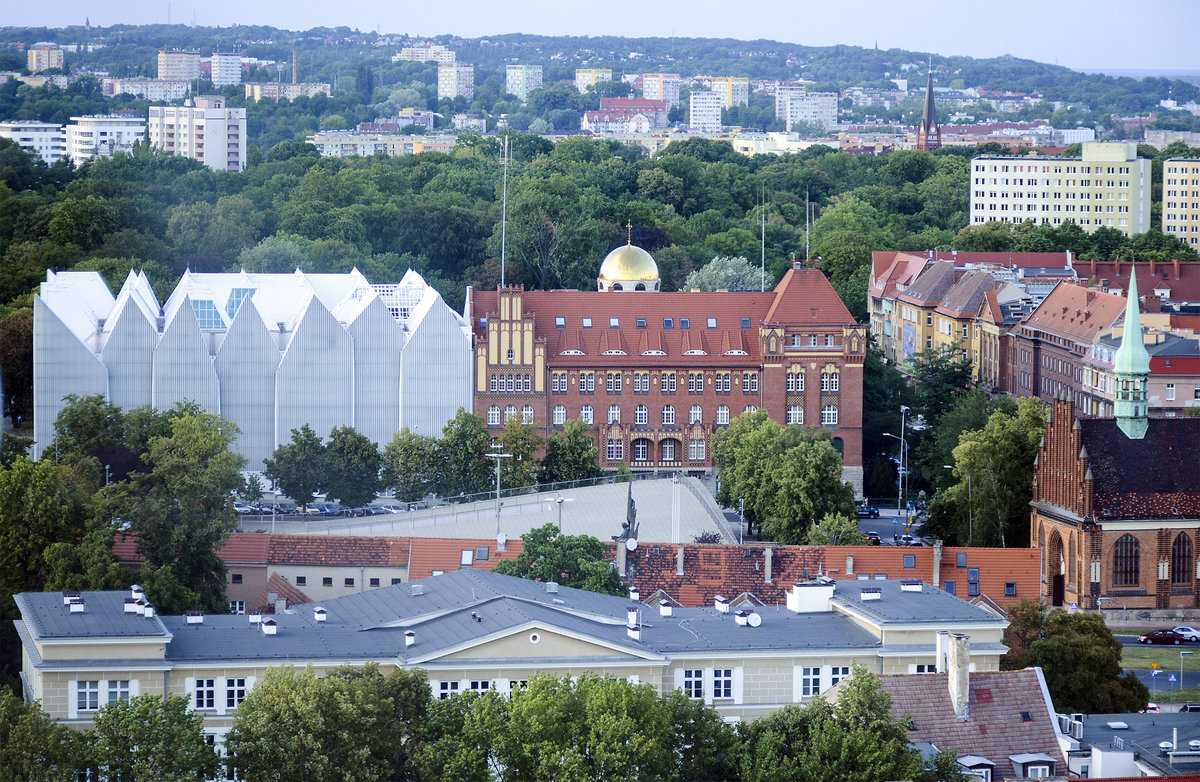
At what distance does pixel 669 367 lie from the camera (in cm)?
12888

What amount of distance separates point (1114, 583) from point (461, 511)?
2830 cm

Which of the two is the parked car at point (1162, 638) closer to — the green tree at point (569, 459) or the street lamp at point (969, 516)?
the street lamp at point (969, 516)

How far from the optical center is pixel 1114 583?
324ft

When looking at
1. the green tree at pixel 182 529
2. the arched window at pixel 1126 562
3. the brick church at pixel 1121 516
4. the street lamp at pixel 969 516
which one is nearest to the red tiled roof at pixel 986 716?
the green tree at pixel 182 529

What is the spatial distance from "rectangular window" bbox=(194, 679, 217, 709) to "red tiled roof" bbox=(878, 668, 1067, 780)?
18.1 meters

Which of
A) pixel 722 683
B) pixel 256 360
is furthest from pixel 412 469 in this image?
pixel 722 683

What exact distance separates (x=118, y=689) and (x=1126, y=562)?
50907 millimetres

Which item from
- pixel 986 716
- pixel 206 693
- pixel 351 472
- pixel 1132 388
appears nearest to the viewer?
pixel 986 716

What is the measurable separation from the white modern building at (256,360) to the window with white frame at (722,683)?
190 feet

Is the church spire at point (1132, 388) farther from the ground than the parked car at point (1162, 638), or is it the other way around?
the church spire at point (1132, 388)

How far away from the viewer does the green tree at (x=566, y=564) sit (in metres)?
79.4

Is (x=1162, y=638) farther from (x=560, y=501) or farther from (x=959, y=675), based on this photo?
(x=959, y=675)

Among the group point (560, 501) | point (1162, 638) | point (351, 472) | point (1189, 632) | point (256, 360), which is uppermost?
point (256, 360)

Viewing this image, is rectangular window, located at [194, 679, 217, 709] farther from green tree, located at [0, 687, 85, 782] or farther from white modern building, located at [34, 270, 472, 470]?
white modern building, located at [34, 270, 472, 470]
